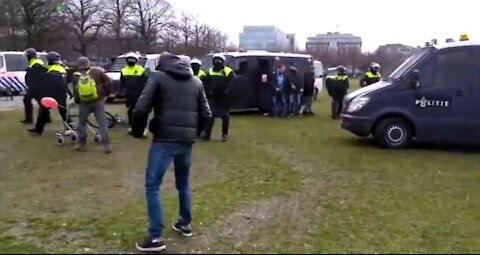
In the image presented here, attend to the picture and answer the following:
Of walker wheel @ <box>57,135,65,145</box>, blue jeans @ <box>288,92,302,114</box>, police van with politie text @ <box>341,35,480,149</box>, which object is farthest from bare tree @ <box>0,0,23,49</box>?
police van with politie text @ <box>341,35,480,149</box>

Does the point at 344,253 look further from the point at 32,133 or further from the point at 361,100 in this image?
the point at 32,133

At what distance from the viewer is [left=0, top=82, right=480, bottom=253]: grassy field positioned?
5.63m

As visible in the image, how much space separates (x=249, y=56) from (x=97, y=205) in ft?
39.8

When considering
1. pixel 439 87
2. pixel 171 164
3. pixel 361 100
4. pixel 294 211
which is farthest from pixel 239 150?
pixel 171 164

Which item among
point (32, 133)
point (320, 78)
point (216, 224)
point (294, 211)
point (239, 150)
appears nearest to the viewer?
point (216, 224)

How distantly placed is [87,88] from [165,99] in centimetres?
517

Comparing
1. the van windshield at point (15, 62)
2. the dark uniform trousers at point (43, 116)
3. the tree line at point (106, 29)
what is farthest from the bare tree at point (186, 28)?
the dark uniform trousers at point (43, 116)

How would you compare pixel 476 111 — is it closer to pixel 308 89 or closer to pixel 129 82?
pixel 129 82

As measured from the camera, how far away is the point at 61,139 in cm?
1137

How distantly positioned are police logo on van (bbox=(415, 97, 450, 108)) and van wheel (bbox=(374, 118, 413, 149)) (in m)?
0.47

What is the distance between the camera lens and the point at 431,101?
11.3 metres

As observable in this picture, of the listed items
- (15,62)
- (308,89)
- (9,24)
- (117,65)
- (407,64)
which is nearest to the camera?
(407,64)

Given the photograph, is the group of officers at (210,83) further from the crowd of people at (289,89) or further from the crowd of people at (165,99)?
the crowd of people at (289,89)

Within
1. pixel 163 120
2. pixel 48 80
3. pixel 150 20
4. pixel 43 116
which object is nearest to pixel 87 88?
pixel 48 80
